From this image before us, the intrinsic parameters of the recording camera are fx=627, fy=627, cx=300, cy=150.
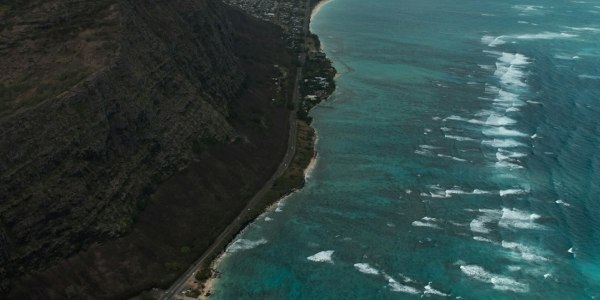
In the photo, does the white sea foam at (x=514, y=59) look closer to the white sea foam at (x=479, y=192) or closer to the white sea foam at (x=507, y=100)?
the white sea foam at (x=507, y=100)

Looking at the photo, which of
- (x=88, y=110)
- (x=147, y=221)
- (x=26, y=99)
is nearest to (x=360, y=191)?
(x=147, y=221)

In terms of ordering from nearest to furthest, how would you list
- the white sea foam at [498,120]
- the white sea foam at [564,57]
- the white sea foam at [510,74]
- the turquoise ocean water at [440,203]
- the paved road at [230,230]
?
the paved road at [230,230] → the turquoise ocean water at [440,203] → the white sea foam at [498,120] → the white sea foam at [510,74] → the white sea foam at [564,57]

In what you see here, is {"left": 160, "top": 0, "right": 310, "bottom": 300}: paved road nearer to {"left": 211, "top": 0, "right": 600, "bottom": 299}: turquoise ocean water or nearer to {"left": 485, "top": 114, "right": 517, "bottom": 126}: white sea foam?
{"left": 211, "top": 0, "right": 600, "bottom": 299}: turquoise ocean water

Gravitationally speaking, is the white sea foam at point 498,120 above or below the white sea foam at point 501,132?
above

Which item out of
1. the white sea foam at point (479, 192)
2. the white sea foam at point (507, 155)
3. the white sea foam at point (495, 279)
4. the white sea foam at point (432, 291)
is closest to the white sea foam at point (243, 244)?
the white sea foam at point (432, 291)

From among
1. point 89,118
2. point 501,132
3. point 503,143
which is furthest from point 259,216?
point 501,132

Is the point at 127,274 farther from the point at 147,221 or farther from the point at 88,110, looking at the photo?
the point at 88,110

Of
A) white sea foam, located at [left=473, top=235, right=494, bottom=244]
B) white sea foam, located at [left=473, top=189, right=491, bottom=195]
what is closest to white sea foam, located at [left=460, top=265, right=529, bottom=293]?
white sea foam, located at [left=473, top=235, right=494, bottom=244]
